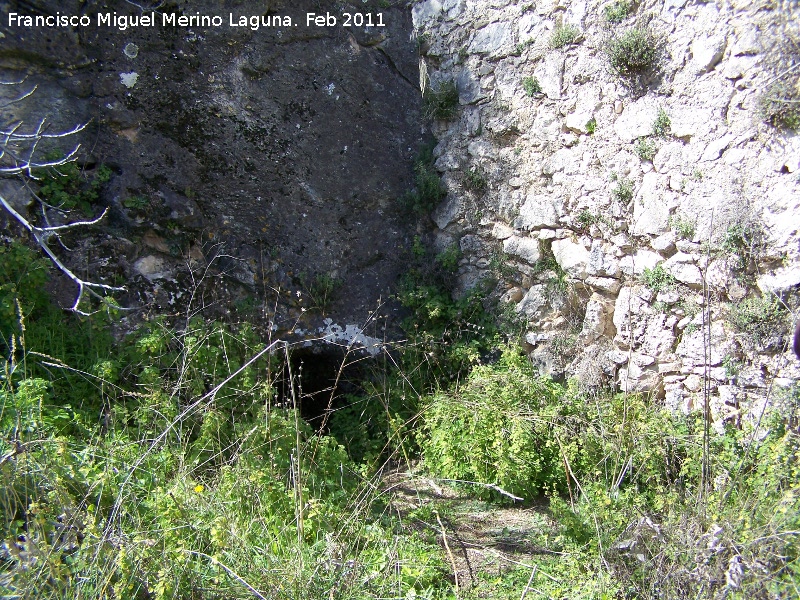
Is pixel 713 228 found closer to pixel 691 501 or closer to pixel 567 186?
pixel 567 186

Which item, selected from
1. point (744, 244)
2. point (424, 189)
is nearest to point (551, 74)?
point (424, 189)

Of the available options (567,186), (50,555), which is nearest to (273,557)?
(50,555)

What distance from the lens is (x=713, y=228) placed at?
3.31 meters

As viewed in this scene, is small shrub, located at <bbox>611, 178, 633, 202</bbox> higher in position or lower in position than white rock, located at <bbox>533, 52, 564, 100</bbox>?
lower

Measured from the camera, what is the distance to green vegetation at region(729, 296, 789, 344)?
10.2 ft

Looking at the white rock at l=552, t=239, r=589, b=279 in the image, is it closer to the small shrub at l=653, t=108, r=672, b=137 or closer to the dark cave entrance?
the small shrub at l=653, t=108, r=672, b=137

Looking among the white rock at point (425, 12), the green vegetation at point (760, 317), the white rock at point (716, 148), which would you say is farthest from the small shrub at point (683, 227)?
the white rock at point (425, 12)

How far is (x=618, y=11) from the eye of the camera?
12.2ft

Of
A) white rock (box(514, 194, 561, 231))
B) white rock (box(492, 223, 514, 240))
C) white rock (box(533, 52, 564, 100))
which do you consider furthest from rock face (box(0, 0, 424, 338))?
white rock (box(533, 52, 564, 100))

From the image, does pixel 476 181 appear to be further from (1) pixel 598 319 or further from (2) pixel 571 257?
(1) pixel 598 319

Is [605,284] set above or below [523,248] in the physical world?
below

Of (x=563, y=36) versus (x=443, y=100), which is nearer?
(x=563, y=36)

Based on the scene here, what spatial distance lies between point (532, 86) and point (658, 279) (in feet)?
5.33

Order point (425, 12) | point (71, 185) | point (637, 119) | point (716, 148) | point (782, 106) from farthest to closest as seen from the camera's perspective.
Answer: point (425, 12) → point (71, 185) → point (637, 119) → point (716, 148) → point (782, 106)
